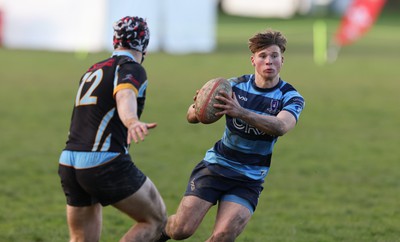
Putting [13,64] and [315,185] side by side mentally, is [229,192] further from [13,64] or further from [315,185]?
[13,64]

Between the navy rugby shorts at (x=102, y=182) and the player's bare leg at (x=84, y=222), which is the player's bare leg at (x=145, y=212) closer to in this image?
the navy rugby shorts at (x=102, y=182)

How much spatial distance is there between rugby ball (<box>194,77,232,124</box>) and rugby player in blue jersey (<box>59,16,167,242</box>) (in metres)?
0.55

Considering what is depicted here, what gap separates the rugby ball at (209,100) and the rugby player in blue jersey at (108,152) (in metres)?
0.55

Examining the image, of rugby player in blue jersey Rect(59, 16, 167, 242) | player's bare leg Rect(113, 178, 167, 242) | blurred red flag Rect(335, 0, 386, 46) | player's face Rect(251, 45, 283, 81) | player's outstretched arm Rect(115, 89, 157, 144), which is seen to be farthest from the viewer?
blurred red flag Rect(335, 0, 386, 46)

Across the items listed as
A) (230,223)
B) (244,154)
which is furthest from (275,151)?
(230,223)

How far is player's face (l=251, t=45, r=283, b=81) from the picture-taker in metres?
7.43

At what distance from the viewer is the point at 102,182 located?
6734mm

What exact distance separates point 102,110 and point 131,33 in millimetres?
624

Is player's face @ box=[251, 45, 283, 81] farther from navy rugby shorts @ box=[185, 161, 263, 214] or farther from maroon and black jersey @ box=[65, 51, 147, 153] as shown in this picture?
maroon and black jersey @ box=[65, 51, 147, 153]

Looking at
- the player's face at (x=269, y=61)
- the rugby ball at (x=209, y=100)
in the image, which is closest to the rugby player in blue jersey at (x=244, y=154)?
the player's face at (x=269, y=61)

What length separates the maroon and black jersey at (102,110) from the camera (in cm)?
672

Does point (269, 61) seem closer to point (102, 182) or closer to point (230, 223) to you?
point (230, 223)

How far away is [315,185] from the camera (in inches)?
476

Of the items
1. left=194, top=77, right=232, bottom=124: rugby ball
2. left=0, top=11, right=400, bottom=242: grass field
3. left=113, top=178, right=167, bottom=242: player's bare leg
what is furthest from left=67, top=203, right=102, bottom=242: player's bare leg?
left=0, top=11, right=400, bottom=242: grass field
